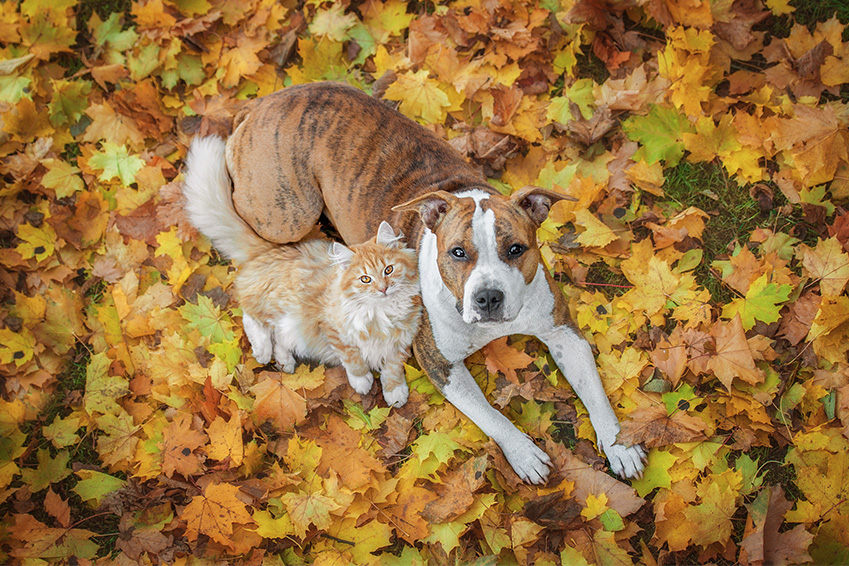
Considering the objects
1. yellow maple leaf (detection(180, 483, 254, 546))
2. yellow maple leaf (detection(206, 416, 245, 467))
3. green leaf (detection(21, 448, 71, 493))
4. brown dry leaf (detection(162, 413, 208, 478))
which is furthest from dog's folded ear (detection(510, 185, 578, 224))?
green leaf (detection(21, 448, 71, 493))

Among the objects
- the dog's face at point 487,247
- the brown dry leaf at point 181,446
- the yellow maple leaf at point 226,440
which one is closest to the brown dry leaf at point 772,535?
the dog's face at point 487,247

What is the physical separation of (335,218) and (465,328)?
4.05 feet

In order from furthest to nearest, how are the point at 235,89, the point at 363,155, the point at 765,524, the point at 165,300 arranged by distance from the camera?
the point at 235,89
the point at 165,300
the point at 363,155
the point at 765,524

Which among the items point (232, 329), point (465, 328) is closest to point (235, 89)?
point (232, 329)

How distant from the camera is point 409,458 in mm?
3848

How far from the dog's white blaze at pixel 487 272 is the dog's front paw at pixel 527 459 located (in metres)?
0.96

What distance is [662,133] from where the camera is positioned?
447 centimetres

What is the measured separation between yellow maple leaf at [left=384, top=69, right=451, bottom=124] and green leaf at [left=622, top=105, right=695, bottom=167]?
4.93ft

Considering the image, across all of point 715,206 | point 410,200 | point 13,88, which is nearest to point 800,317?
point 715,206

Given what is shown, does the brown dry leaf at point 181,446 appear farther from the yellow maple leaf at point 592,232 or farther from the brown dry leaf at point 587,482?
the yellow maple leaf at point 592,232

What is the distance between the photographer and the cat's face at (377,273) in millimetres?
3518

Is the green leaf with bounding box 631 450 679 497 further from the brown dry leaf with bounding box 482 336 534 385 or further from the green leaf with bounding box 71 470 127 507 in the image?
the green leaf with bounding box 71 470 127 507

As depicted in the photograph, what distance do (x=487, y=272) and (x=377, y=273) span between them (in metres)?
0.72

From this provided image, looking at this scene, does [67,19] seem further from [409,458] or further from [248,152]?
[409,458]
